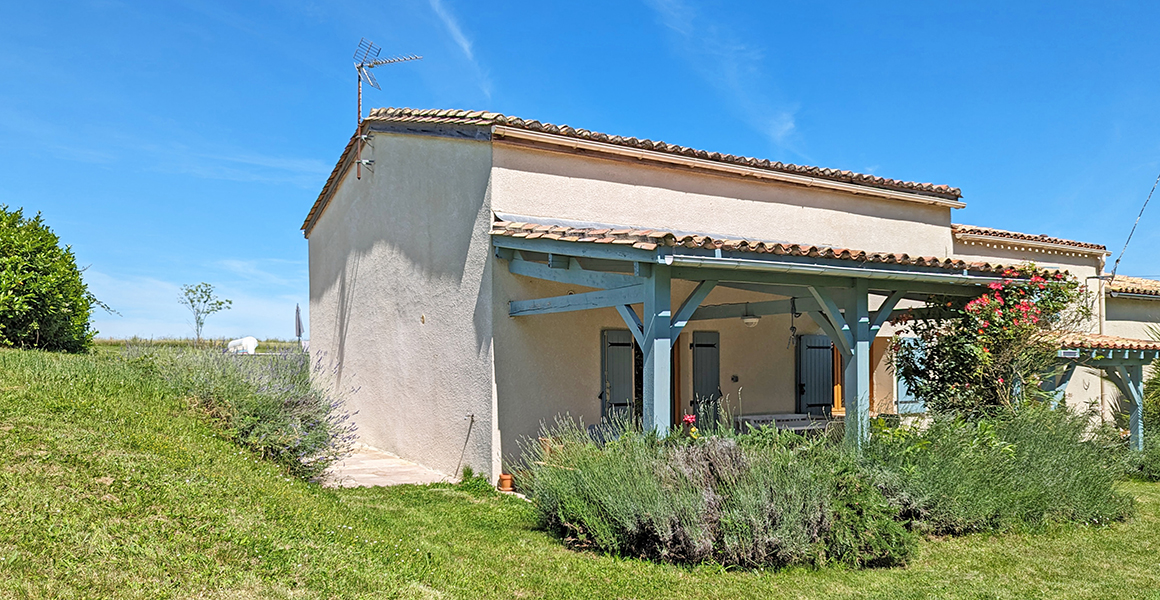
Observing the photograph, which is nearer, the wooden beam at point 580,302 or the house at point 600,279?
the wooden beam at point 580,302

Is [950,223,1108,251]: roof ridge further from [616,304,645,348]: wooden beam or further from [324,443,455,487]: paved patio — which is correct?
[324,443,455,487]: paved patio

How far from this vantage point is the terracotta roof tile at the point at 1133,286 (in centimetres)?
1511

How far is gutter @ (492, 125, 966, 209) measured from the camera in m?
9.59

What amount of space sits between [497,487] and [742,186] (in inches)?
236

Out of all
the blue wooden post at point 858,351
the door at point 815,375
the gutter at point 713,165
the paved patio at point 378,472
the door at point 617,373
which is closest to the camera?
the blue wooden post at point 858,351

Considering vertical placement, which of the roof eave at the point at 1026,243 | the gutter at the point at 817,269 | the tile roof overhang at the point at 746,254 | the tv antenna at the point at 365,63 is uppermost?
the tv antenna at the point at 365,63

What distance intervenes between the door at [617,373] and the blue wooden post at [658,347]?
308cm

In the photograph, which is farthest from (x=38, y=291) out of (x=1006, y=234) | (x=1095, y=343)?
(x=1006, y=234)

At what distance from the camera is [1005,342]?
8.77 m

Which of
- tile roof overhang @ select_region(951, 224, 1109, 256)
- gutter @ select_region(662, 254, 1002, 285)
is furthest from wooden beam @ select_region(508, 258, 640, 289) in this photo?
tile roof overhang @ select_region(951, 224, 1109, 256)

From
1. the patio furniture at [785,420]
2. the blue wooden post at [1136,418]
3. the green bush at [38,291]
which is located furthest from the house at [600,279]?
the green bush at [38,291]

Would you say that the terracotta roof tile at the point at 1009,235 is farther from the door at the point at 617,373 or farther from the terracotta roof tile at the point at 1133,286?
the door at the point at 617,373

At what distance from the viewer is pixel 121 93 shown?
443 inches

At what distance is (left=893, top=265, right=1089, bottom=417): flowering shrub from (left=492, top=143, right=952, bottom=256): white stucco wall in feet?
11.4
